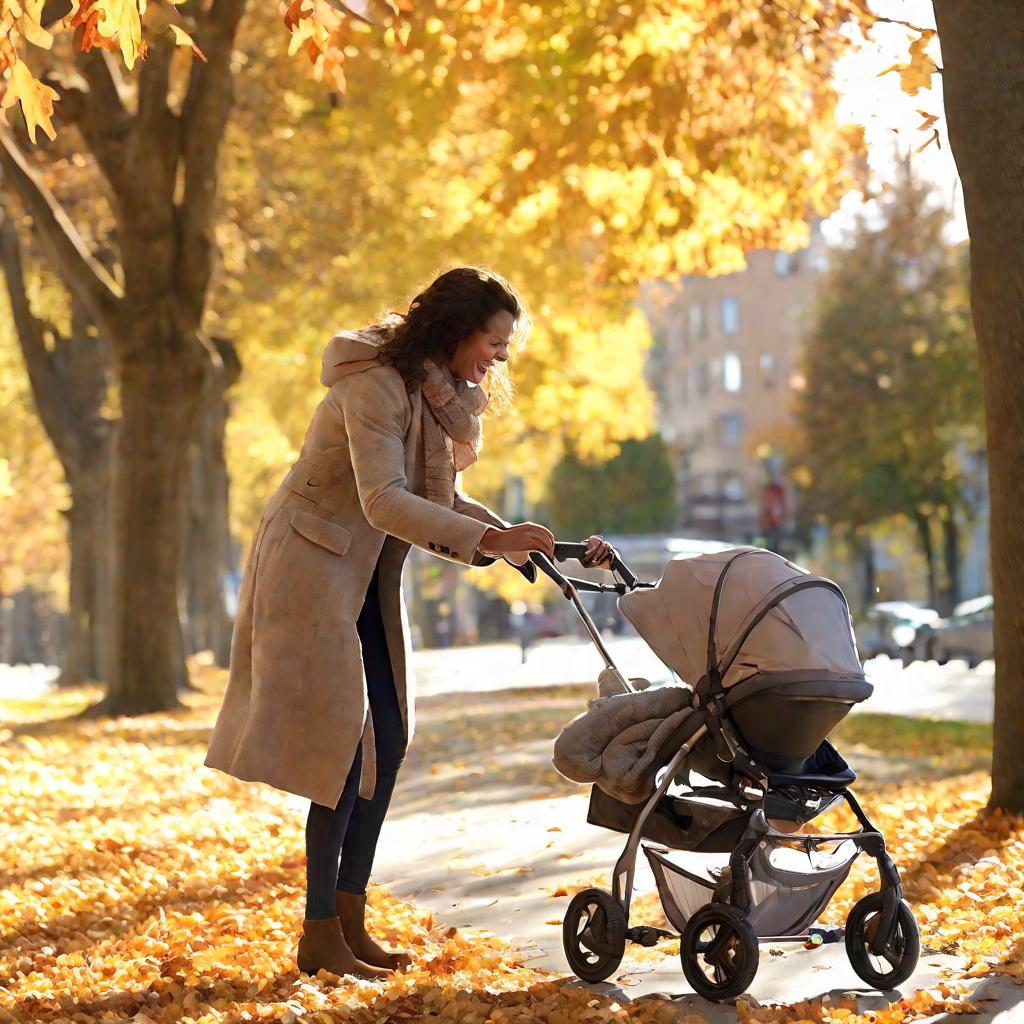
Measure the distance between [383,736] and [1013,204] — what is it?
4492 millimetres

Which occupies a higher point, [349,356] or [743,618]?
[349,356]

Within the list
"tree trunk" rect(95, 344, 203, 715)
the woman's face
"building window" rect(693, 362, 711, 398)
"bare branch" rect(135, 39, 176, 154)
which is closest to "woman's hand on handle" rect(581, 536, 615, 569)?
the woman's face

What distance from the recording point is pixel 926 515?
48969 millimetres

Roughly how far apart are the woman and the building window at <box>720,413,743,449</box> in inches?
3338

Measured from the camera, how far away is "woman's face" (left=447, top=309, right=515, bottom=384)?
5.59 meters

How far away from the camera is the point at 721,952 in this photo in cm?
535

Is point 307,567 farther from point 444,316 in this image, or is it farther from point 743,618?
point 743,618

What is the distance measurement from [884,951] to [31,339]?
1927 centimetres

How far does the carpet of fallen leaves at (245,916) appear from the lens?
5328mm

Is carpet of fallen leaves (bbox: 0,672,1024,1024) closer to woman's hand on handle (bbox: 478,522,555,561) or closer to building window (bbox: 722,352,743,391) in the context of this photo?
woman's hand on handle (bbox: 478,522,555,561)

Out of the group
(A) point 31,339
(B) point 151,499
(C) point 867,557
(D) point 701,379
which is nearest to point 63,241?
(B) point 151,499

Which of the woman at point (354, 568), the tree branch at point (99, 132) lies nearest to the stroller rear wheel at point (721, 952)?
the woman at point (354, 568)

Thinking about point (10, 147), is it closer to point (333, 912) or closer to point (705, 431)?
point (333, 912)

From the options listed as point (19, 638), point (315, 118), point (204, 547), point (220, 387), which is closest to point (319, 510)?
point (220, 387)
